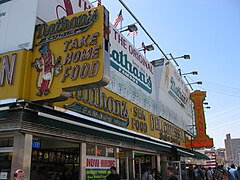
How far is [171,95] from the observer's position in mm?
18625

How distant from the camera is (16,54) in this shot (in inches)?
273

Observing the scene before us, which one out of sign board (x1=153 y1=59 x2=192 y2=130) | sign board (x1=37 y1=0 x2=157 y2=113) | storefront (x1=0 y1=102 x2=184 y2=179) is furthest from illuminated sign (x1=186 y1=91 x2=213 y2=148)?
storefront (x1=0 y1=102 x2=184 y2=179)

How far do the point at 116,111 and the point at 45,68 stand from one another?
4.33 meters

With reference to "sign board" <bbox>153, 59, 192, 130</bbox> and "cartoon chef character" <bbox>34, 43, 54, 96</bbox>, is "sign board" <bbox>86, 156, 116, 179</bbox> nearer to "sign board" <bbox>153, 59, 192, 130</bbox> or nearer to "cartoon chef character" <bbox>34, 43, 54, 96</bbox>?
"cartoon chef character" <bbox>34, 43, 54, 96</bbox>

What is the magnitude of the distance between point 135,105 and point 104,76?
6.57 meters

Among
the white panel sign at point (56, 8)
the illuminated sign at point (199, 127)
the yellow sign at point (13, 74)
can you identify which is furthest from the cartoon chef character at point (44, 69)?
the illuminated sign at point (199, 127)

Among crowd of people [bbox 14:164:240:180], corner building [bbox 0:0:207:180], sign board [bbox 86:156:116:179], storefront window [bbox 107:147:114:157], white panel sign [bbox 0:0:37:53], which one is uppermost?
white panel sign [bbox 0:0:37:53]

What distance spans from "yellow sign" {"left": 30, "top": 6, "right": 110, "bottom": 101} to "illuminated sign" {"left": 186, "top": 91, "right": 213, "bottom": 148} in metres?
16.8

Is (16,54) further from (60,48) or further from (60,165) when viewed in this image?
(60,165)

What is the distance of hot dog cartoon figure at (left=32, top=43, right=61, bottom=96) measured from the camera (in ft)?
21.0

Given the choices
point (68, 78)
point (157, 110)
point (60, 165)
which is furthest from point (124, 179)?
point (68, 78)

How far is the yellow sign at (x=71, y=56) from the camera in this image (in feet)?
20.0

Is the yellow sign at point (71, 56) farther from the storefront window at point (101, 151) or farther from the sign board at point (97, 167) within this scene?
the storefront window at point (101, 151)

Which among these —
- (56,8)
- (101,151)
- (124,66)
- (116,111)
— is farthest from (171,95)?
(56,8)
